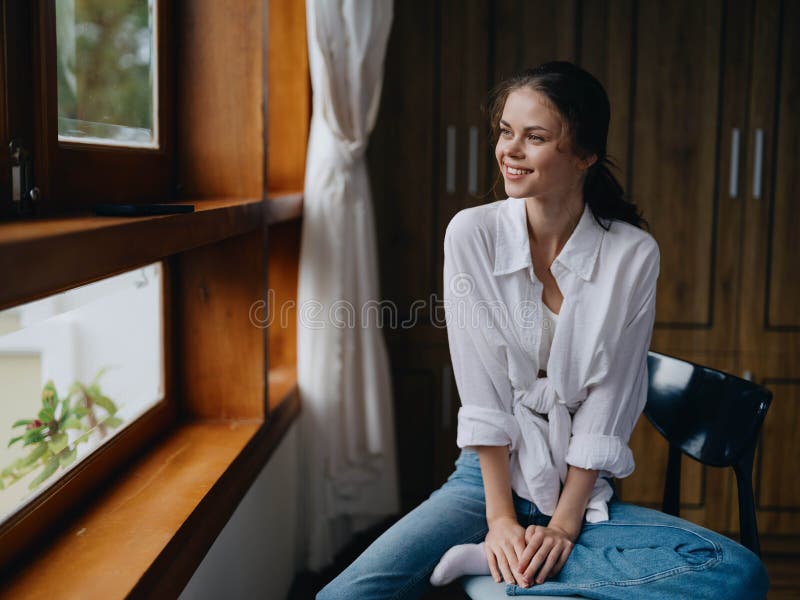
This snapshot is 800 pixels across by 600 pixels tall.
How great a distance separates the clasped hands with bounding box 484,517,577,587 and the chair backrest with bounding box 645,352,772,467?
343 millimetres

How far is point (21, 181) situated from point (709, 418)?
3.92ft

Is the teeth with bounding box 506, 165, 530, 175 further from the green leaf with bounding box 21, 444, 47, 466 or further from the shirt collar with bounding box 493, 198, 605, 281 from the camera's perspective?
the green leaf with bounding box 21, 444, 47, 466

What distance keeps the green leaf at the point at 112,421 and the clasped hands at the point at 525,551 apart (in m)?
0.67

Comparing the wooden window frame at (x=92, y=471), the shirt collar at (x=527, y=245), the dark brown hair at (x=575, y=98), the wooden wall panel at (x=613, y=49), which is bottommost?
the wooden window frame at (x=92, y=471)

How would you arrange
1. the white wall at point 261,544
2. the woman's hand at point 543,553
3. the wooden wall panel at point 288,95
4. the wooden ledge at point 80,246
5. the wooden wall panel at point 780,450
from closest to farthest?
the wooden ledge at point 80,246
the woman's hand at point 543,553
the white wall at point 261,544
the wooden wall panel at point 288,95
the wooden wall panel at point 780,450

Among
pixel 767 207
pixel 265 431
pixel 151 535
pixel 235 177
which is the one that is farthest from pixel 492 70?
pixel 151 535

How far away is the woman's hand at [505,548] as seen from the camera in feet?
4.07

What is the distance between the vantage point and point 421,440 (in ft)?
9.01

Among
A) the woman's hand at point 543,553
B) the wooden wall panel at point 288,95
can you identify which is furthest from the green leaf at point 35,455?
the wooden wall panel at point 288,95

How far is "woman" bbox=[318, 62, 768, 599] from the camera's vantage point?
1.27 meters

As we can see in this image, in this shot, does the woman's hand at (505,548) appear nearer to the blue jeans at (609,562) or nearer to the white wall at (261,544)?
the blue jeans at (609,562)

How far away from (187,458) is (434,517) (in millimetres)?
506

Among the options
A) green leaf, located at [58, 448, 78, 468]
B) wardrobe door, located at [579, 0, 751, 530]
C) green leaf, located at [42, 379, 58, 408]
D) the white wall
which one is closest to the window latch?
green leaf, located at [42, 379, 58, 408]

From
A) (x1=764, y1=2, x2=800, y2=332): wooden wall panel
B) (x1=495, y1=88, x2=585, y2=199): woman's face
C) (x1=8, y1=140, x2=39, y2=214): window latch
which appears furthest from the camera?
(x1=764, y1=2, x2=800, y2=332): wooden wall panel
